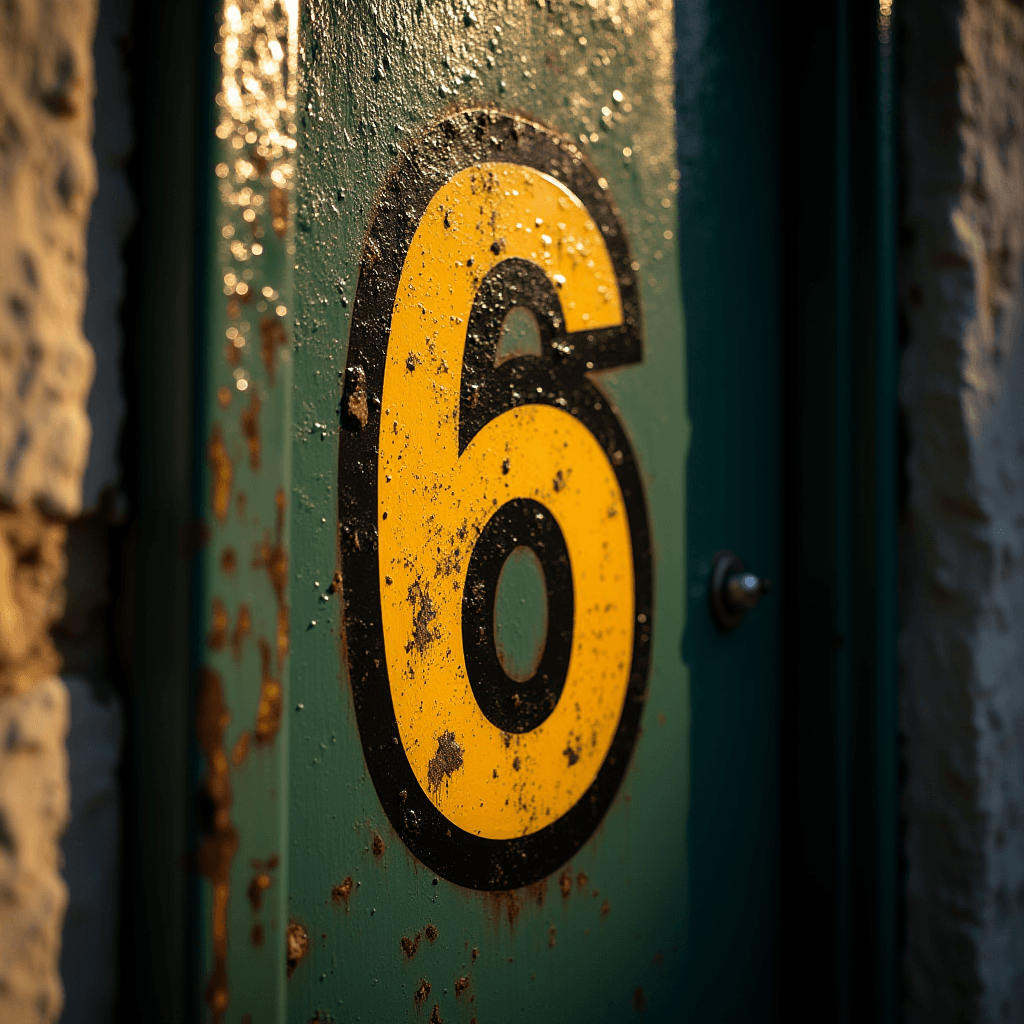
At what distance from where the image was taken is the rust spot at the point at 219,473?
0.34 m

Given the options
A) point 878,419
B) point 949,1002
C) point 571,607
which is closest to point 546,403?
point 571,607

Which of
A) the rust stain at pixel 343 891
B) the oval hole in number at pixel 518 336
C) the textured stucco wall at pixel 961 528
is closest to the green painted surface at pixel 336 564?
the rust stain at pixel 343 891

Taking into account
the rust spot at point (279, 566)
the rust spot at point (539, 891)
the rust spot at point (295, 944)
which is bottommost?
the rust spot at point (539, 891)

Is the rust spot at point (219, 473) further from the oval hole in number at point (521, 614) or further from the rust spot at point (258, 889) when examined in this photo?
the oval hole in number at point (521, 614)

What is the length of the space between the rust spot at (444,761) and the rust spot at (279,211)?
44cm

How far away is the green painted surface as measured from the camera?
1.85ft

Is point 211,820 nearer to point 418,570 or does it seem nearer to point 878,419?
point 418,570

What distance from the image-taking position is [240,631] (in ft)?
1.13

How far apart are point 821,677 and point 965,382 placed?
466 millimetres

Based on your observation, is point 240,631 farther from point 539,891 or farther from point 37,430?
point 539,891

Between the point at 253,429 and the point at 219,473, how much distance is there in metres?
0.03

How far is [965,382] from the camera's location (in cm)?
110

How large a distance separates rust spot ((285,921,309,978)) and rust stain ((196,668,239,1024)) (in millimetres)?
229

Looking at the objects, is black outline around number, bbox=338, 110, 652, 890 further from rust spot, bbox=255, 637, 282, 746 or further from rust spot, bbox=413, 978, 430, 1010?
rust spot, bbox=255, 637, 282, 746
